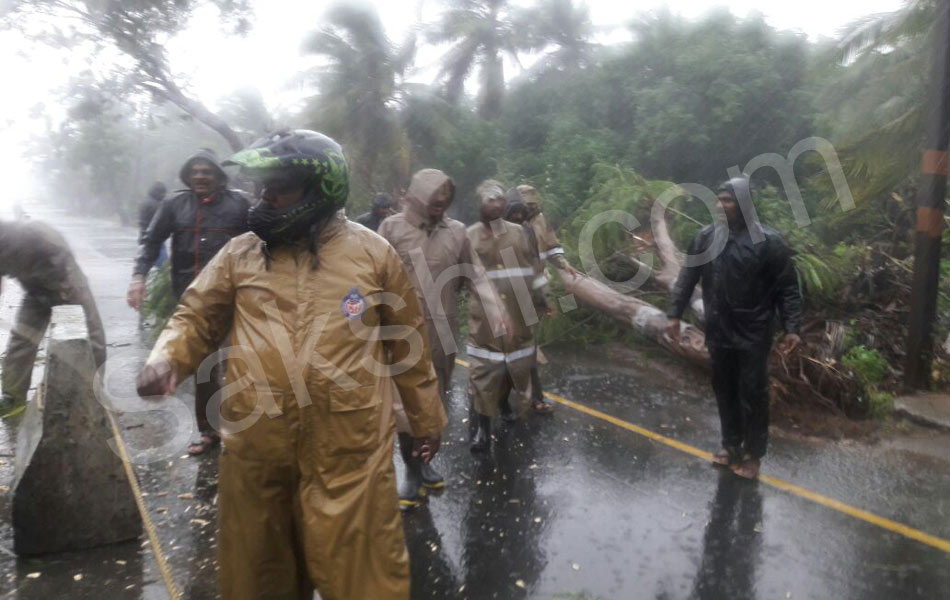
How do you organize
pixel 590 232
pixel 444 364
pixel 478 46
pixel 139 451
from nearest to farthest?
1. pixel 444 364
2. pixel 139 451
3. pixel 590 232
4. pixel 478 46

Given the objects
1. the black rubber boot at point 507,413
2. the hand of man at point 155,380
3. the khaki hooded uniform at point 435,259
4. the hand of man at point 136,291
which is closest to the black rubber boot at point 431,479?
the khaki hooded uniform at point 435,259

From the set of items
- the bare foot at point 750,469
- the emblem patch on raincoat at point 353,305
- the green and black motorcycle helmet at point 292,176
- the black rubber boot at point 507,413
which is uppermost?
the green and black motorcycle helmet at point 292,176

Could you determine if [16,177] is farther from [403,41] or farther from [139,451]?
[139,451]

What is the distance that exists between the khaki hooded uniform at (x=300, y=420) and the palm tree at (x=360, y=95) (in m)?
13.5

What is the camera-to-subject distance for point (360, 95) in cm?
1659

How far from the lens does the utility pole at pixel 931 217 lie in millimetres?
6348

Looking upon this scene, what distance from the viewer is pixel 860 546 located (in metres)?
4.18

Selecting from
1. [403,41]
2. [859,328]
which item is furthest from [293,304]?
[403,41]

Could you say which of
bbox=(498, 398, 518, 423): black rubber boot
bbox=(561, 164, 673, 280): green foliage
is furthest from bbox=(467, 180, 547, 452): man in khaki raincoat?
bbox=(561, 164, 673, 280): green foliage

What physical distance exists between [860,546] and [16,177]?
107088 millimetres

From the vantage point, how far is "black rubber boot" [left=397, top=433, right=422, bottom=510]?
465 cm

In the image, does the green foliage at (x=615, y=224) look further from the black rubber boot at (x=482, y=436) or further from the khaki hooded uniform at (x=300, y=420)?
the khaki hooded uniform at (x=300, y=420)

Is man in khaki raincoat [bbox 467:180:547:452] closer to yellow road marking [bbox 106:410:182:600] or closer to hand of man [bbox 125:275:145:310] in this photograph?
yellow road marking [bbox 106:410:182:600]

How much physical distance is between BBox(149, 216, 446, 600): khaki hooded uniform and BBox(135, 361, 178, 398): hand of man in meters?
0.05
